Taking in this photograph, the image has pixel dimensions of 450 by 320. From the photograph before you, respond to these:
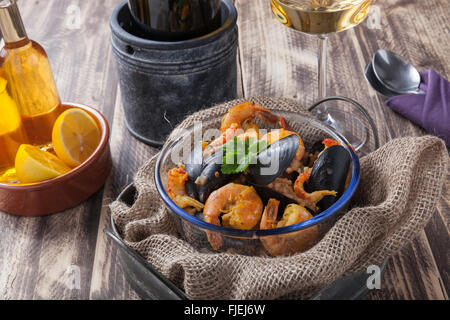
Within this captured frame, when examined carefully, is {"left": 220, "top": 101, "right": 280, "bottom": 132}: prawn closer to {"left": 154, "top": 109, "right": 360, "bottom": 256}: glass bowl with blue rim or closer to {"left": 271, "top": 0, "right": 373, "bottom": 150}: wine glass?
{"left": 154, "top": 109, "right": 360, "bottom": 256}: glass bowl with blue rim

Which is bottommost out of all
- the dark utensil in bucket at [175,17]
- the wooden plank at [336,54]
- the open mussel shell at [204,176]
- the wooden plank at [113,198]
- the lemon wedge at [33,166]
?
the wooden plank at [336,54]

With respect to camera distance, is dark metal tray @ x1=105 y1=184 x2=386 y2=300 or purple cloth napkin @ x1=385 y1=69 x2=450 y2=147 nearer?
dark metal tray @ x1=105 y1=184 x2=386 y2=300

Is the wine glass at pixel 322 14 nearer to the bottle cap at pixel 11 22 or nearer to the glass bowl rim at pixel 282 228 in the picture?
the glass bowl rim at pixel 282 228

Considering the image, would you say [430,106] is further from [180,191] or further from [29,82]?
[29,82]

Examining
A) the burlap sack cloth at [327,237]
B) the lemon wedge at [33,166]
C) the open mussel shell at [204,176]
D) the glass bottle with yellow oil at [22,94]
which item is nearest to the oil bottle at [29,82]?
the glass bottle with yellow oil at [22,94]

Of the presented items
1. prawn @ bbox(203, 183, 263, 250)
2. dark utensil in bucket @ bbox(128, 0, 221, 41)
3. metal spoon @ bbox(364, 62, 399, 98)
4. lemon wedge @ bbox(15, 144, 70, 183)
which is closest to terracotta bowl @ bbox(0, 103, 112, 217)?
lemon wedge @ bbox(15, 144, 70, 183)

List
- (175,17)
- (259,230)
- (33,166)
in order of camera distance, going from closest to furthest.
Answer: (259,230) < (33,166) < (175,17)

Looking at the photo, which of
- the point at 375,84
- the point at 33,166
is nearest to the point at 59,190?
the point at 33,166
